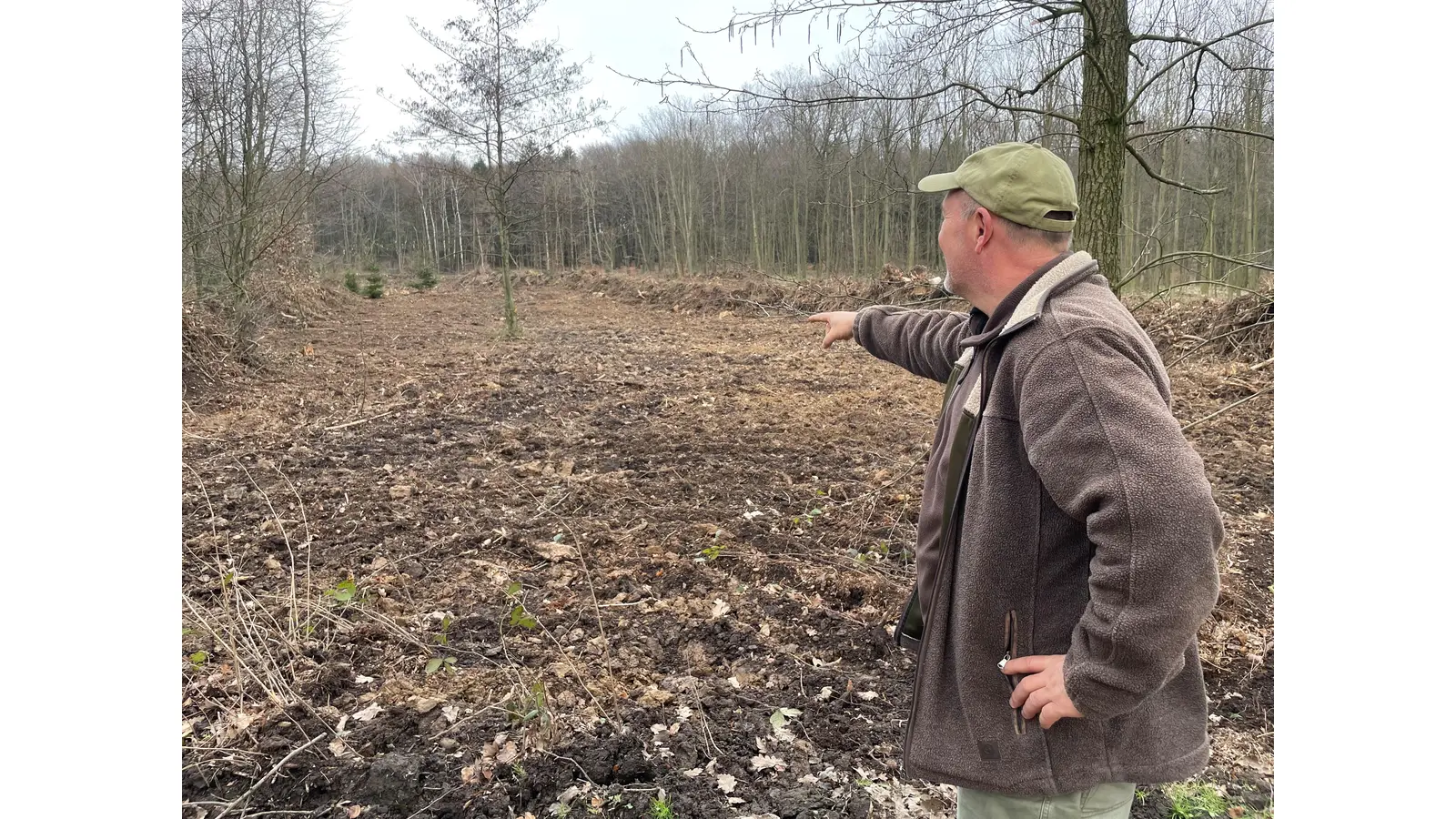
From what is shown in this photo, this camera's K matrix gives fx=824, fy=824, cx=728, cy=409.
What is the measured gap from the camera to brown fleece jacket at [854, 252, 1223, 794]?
4.11 ft

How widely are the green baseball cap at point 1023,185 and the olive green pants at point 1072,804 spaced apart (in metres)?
1.03

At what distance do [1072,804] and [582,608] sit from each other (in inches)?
109

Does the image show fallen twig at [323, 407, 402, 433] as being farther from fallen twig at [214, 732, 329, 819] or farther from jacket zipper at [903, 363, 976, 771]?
jacket zipper at [903, 363, 976, 771]

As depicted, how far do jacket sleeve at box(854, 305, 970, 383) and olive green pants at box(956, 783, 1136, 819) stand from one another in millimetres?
1012

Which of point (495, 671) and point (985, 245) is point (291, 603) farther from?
point (985, 245)

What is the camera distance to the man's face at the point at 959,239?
1.61 metres

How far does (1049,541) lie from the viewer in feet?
4.69

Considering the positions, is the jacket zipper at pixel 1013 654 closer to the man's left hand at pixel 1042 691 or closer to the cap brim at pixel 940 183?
the man's left hand at pixel 1042 691

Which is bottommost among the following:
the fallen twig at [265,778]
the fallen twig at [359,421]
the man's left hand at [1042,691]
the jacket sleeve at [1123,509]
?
the fallen twig at [265,778]

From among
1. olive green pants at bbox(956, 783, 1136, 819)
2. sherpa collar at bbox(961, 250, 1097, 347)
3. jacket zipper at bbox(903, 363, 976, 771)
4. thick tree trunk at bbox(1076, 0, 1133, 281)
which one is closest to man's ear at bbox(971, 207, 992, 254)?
sherpa collar at bbox(961, 250, 1097, 347)

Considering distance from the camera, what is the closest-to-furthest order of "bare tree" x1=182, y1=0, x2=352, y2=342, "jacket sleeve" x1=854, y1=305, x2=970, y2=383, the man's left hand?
the man's left hand → "jacket sleeve" x1=854, y1=305, x2=970, y2=383 → "bare tree" x1=182, y1=0, x2=352, y2=342

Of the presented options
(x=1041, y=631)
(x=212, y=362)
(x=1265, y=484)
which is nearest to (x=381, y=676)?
(x=1041, y=631)

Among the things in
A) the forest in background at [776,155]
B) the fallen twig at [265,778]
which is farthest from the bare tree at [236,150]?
the fallen twig at [265,778]

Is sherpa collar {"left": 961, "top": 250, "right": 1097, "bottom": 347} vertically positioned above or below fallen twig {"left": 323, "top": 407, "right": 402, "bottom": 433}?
above
